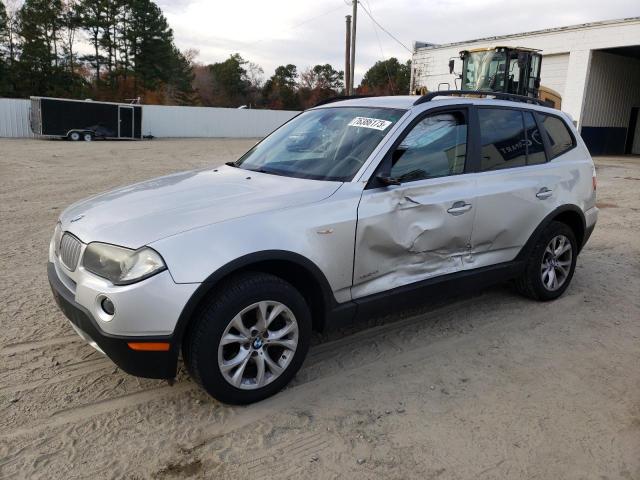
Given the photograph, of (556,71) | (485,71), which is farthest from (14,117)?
(556,71)

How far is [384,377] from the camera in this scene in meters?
3.54

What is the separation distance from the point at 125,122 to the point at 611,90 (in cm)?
2575

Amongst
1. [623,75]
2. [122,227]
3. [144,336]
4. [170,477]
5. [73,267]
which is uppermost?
[623,75]

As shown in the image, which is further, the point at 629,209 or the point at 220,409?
the point at 629,209

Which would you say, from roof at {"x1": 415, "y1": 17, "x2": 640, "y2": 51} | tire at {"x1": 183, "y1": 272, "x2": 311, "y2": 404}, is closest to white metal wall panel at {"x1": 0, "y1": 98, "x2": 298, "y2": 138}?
roof at {"x1": 415, "y1": 17, "x2": 640, "y2": 51}

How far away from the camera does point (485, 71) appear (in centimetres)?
1920

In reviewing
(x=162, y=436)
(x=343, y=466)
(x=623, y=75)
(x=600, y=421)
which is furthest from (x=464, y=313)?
(x=623, y=75)

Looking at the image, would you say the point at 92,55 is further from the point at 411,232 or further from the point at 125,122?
the point at 411,232

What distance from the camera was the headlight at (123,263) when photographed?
108 inches

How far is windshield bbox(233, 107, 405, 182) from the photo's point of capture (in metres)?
3.70

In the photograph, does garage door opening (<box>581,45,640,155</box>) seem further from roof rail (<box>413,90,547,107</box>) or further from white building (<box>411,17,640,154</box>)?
roof rail (<box>413,90,547,107</box>)

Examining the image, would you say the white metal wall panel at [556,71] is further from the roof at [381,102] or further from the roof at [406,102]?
the roof at [381,102]

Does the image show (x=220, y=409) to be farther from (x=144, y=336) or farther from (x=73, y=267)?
(x=73, y=267)

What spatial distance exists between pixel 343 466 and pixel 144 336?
121 cm
